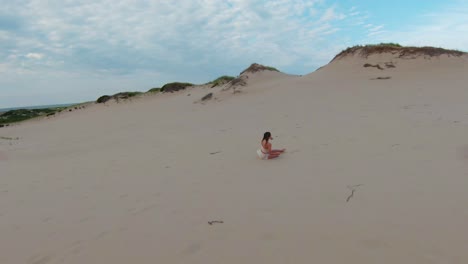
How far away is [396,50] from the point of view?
17.6 m

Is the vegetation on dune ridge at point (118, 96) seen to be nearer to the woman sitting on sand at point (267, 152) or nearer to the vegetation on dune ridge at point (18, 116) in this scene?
the vegetation on dune ridge at point (18, 116)

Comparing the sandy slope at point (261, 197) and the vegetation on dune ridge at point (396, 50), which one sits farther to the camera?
the vegetation on dune ridge at point (396, 50)

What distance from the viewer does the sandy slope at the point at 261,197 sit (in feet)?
9.92

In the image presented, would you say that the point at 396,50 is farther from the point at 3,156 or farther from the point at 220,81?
the point at 3,156

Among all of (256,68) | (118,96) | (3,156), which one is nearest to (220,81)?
(256,68)

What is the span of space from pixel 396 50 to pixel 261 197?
16.7 m

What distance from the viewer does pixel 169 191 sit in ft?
16.2

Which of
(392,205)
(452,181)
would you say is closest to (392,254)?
(392,205)

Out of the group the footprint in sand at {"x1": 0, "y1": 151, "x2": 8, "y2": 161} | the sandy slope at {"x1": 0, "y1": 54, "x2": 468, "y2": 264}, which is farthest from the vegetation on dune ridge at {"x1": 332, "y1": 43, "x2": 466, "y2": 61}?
the footprint in sand at {"x1": 0, "y1": 151, "x2": 8, "y2": 161}

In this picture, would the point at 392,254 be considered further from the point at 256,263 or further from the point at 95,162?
the point at 95,162

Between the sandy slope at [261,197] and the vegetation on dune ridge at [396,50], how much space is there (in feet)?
26.6

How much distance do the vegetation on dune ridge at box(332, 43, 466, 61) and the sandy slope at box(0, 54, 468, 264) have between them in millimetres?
8107

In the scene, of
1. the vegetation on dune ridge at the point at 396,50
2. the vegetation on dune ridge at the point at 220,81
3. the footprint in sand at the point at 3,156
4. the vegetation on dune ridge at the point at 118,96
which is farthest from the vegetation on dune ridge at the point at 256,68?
the footprint in sand at the point at 3,156

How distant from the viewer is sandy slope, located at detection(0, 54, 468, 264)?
3.02m
